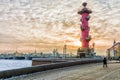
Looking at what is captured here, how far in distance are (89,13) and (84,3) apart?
5.03 m

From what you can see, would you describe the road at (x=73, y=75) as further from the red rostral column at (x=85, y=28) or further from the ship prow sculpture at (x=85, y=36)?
the red rostral column at (x=85, y=28)

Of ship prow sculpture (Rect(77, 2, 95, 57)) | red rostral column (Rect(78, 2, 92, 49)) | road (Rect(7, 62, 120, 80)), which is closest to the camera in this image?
road (Rect(7, 62, 120, 80))

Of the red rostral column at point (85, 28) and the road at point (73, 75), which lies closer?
the road at point (73, 75)

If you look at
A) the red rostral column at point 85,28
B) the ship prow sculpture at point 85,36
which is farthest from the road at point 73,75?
the red rostral column at point 85,28

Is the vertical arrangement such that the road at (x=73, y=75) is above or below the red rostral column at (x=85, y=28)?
below

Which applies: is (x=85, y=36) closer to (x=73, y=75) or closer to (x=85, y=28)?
(x=85, y=28)

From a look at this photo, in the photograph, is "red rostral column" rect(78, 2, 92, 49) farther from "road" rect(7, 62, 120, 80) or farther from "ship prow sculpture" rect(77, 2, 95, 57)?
"road" rect(7, 62, 120, 80)

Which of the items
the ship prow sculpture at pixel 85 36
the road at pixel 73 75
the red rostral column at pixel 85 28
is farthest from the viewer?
the red rostral column at pixel 85 28

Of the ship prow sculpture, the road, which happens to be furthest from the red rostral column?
the road

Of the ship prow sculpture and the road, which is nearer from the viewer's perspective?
the road

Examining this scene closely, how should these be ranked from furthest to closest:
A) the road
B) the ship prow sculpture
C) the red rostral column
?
the red rostral column < the ship prow sculpture < the road

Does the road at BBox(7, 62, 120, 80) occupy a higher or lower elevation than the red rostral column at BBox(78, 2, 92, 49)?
lower

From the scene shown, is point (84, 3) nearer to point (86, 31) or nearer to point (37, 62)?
point (86, 31)

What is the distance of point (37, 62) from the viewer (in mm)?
83875
